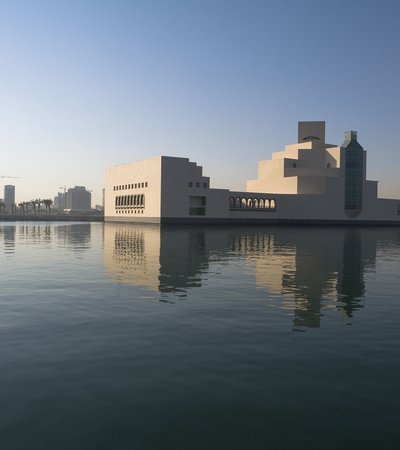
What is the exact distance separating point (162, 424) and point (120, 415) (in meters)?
0.73

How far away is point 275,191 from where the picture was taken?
13138 cm

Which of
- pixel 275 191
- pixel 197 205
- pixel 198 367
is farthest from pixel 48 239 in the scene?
pixel 275 191

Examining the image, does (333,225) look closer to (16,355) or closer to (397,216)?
(397,216)

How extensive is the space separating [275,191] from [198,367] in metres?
124

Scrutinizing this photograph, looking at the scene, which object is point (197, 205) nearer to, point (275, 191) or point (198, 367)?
point (275, 191)

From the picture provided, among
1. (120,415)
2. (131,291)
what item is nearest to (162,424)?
(120,415)

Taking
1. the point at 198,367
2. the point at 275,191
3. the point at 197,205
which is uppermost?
the point at 275,191

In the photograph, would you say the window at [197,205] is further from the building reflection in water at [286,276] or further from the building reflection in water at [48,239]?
the building reflection in water at [286,276]

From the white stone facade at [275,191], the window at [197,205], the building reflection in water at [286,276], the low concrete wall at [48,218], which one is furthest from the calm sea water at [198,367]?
the low concrete wall at [48,218]

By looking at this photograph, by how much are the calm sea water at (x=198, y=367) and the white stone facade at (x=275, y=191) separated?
297 feet

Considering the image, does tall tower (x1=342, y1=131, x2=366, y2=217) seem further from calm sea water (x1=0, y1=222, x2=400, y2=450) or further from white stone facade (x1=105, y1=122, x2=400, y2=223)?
calm sea water (x1=0, y1=222, x2=400, y2=450)

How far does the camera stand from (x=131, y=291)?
18797 millimetres

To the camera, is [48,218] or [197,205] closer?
[197,205]

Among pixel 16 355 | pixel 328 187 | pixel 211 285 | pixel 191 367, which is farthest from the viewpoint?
pixel 328 187
